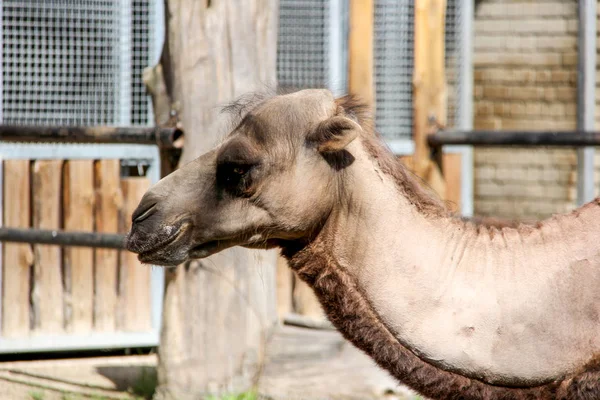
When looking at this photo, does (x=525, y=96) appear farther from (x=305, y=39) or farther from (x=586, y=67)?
(x=305, y=39)

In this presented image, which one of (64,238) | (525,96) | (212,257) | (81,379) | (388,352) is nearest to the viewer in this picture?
(388,352)

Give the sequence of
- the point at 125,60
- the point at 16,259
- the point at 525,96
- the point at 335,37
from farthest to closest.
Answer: the point at 525,96 → the point at 335,37 → the point at 125,60 → the point at 16,259

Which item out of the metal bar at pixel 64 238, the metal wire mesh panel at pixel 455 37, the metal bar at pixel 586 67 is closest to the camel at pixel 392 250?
the metal bar at pixel 64 238

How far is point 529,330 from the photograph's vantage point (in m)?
3.18

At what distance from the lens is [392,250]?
10.8 feet

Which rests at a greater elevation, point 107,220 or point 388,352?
point 107,220

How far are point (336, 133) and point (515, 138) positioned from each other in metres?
2.87

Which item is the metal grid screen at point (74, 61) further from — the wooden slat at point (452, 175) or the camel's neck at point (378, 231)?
the camel's neck at point (378, 231)

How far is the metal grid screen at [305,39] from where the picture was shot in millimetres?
6977

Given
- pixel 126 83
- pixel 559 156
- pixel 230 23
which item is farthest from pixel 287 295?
pixel 559 156

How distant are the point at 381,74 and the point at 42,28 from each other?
2.44 metres

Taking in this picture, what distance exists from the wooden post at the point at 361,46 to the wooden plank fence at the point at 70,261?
1607 millimetres

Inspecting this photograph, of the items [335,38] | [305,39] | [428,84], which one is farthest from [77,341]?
[428,84]

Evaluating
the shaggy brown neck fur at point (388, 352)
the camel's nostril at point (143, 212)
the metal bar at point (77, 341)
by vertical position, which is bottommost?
the metal bar at point (77, 341)
